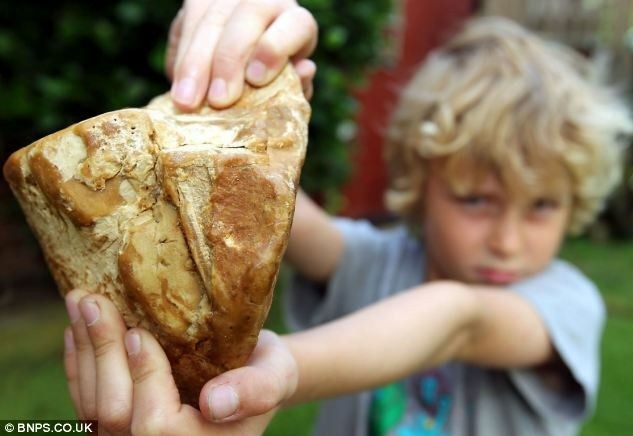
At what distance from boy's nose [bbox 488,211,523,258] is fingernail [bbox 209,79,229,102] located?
1.18 metres

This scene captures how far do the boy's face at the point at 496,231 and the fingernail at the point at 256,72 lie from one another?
3.63ft

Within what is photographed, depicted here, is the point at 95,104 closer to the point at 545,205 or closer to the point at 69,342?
the point at 69,342

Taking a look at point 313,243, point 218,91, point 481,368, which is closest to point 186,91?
point 218,91

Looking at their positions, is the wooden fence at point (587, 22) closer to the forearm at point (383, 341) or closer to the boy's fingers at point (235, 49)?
the forearm at point (383, 341)

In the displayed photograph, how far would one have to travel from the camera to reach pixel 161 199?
1.08m

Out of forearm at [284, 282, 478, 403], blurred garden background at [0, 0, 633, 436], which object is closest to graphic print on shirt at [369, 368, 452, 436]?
forearm at [284, 282, 478, 403]

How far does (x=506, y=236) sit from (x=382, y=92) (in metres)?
5.30

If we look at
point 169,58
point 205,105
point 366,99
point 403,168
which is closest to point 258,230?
point 205,105

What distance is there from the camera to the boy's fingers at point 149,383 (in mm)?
1020

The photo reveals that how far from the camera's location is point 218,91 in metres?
1.24

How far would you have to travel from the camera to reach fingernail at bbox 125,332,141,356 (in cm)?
108

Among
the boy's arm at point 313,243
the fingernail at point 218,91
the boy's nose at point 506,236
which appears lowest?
the boy's arm at point 313,243

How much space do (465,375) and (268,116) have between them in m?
1.50

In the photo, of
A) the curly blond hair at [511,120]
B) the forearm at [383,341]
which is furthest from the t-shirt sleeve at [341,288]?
the forearm at [383,341]
